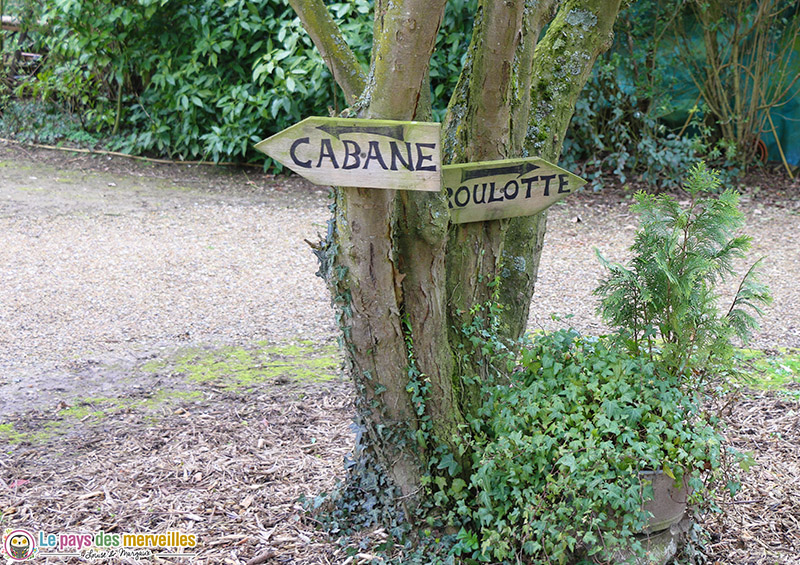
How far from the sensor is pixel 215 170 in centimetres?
905

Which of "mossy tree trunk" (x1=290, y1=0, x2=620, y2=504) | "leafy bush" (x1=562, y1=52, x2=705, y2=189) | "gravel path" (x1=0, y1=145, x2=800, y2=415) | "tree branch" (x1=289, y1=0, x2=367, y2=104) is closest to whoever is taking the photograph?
"mossy tree trunk" (x1=290, y1=0, x2=620, y2=504)

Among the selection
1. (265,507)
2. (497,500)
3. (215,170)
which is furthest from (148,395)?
(215,170)

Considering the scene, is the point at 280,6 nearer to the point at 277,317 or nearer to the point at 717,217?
the point at 277,317

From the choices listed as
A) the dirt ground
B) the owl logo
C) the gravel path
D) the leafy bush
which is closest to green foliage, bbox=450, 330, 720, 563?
the dirt ground

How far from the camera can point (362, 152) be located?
7.24ft

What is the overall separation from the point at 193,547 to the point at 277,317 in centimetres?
257

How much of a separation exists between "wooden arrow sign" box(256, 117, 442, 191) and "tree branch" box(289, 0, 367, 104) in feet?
1.13

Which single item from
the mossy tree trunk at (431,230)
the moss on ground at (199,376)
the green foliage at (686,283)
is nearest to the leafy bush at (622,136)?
the moss on ground at (199,376)

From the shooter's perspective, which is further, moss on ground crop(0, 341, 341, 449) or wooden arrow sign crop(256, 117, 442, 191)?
moss on ground crop(0, 341, 341, 449)

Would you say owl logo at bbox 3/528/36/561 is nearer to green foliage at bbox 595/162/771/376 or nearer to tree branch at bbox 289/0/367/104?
tree branch at bbox 289/0/367/104

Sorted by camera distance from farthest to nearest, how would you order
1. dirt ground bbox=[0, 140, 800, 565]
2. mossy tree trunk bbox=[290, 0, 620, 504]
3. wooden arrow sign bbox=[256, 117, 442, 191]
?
dirt ground bbox=[0, 140, 800, 565], mossy tree trunk bbox=[290, 0, 620, 504], wooden arrow sign bbox=[256, 117, 442, 191]

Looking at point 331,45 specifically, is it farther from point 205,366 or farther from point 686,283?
point 205,366

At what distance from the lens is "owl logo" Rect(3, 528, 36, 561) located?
9.02 feet

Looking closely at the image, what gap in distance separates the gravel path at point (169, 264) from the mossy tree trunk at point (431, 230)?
212 centimetres
